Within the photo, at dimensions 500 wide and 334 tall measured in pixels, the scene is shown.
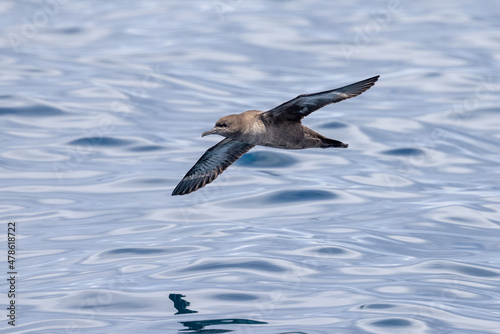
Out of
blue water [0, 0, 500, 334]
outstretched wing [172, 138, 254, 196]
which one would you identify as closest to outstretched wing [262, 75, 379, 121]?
outstretched wing [172, 138, 254, 196]

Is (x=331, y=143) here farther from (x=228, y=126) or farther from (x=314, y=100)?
(x=228, y=126)

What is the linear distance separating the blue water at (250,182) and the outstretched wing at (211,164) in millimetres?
1498

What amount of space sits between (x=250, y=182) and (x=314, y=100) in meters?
7.31

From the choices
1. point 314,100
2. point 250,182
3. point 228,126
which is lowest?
point 250,182

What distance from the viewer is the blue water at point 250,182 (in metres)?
13.3

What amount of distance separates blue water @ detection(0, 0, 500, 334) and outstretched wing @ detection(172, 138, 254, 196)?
4.92 ft

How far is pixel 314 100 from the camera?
11234 mm

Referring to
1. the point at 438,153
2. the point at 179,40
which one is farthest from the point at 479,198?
the point at 179,40

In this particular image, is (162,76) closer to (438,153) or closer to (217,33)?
(217,33)

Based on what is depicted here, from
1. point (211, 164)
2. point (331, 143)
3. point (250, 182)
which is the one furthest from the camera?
point (250, 182)

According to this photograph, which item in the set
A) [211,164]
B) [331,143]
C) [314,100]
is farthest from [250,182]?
[314,100]

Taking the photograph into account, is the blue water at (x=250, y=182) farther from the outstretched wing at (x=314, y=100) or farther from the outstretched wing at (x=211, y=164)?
the outstretched wing at (x=314, y=100)

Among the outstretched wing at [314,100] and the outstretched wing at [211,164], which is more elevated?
the outstretched wing at [314,100]

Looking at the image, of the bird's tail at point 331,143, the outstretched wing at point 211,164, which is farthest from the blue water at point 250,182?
the bird's tail at point 331,143
